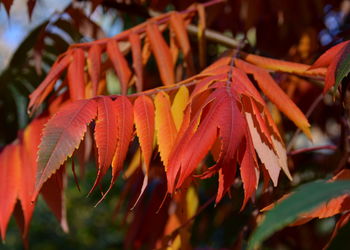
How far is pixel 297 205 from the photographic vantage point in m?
0.39

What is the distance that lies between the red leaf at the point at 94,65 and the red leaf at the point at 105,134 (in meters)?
0.17

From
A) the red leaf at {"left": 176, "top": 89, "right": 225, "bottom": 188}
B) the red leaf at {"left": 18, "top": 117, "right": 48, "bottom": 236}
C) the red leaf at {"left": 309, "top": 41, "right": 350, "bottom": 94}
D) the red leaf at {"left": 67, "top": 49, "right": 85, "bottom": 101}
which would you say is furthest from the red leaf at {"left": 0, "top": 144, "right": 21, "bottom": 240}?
the red leaf at {"left": 309, "top": 41, "right": 350, "bottom": 94}

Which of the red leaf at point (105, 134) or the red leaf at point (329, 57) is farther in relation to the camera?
the red leaf at point (329, 57)

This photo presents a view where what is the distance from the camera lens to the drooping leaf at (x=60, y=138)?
1.87ft

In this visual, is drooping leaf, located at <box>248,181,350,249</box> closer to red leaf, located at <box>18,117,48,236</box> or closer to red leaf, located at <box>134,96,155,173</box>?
red leaf, located at <box>134,96,155,173</box>

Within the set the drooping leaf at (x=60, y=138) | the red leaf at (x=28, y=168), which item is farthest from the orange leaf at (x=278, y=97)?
the red leaf at (x=28, y=168)

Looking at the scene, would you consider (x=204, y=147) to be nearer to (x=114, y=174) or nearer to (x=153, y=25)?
(x=114, y=174)

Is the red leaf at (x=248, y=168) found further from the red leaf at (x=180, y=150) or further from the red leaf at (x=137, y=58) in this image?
the red leaf at (x=137, y=58)

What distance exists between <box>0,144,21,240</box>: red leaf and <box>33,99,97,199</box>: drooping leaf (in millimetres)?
255

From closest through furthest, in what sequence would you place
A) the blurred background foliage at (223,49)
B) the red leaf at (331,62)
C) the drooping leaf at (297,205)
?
the drooping leaf at (297,205) < the red leaf at (331,62) < the blurred background foliage at (223,49)

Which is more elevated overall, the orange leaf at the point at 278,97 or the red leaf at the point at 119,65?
the red leaf at the point at 119,65

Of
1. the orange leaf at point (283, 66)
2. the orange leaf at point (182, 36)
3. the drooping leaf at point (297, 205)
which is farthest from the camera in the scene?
the orange leaf at point (182, 36)

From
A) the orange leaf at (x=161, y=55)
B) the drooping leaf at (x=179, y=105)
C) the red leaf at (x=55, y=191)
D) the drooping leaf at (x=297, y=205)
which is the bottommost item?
the drooping leaf at (x=297, y=205)

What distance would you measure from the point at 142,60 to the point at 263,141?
1.16 feet
